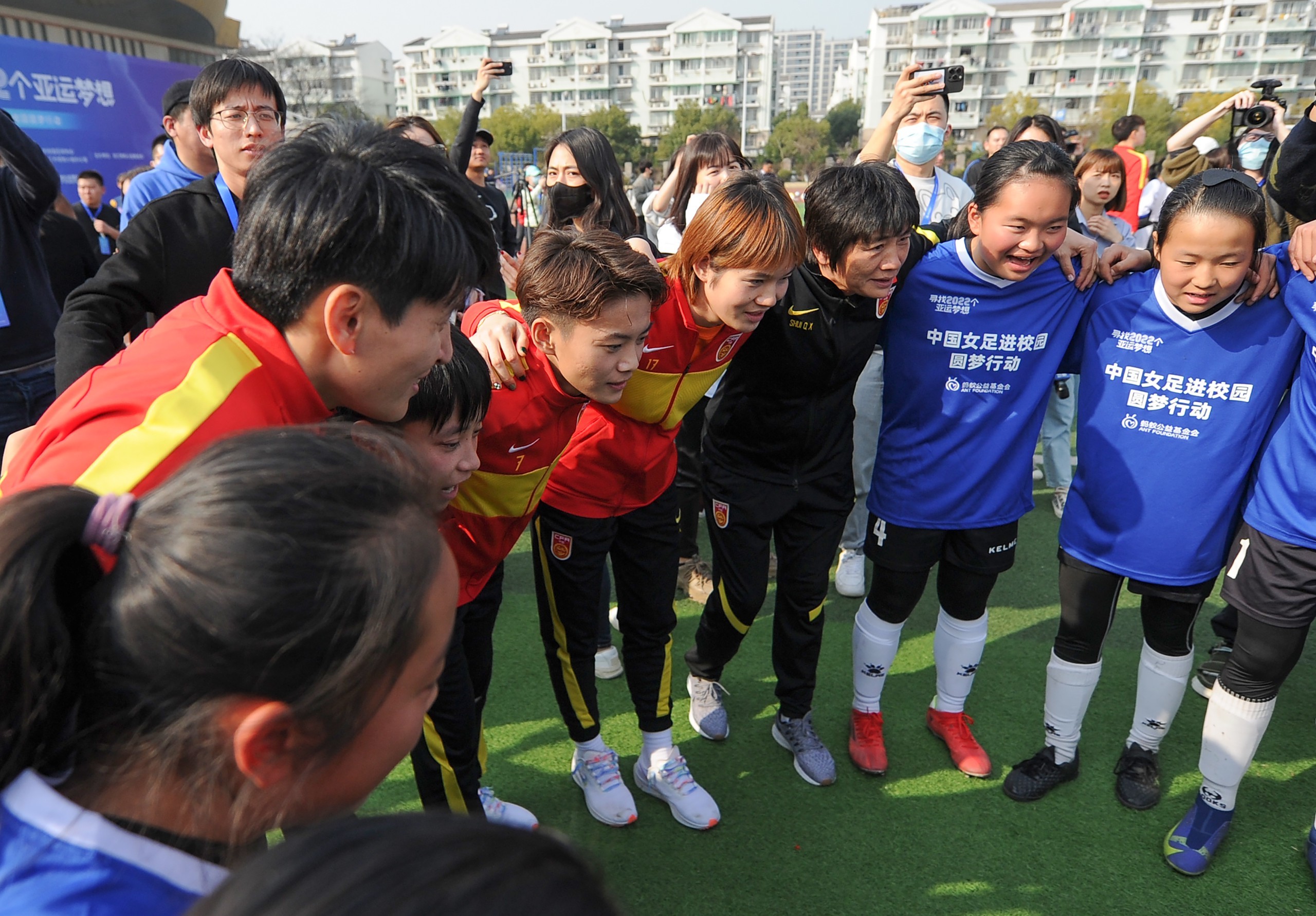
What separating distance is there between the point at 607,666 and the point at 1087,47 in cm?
7741

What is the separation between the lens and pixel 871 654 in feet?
8.43

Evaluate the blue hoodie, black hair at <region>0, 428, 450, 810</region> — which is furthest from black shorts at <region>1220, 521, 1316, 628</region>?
the blue hoodie

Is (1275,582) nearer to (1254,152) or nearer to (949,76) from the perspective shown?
(949,76)

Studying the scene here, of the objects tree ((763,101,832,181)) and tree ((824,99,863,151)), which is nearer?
tree ((763,101,832,181))

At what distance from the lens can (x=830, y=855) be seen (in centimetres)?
220

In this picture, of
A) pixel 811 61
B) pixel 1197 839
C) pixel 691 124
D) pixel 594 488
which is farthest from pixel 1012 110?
pixel 811 61

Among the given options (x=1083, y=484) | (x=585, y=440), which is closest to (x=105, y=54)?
(x=585, y=440)

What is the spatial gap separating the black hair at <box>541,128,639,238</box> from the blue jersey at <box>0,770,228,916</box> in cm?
290

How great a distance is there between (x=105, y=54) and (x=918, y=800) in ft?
43.9

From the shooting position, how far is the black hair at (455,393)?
63.8 inches

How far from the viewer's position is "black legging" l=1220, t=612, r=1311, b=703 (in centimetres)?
199

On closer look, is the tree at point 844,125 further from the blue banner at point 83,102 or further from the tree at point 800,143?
the blue banner at point 83,102

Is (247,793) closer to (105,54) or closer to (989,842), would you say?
(989,842)

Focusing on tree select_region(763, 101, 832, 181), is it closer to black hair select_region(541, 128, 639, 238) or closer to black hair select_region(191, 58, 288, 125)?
black hair select_region(541, 128, 639, 238)
